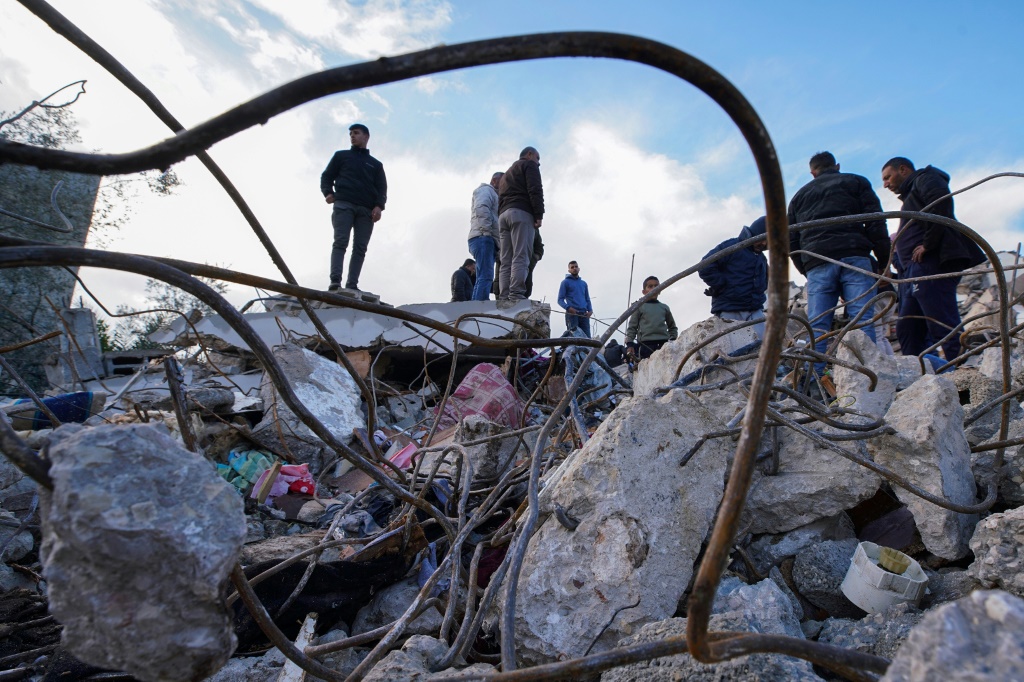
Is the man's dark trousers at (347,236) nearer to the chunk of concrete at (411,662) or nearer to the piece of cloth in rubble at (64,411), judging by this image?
the piece of cloth in rubble at (64,411)

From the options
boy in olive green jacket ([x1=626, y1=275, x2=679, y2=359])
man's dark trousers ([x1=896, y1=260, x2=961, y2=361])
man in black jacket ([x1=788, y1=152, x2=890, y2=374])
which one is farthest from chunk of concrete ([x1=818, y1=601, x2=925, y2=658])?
boy in olive green jacket ([x1=626, y1=275, x2=679, y2=359])

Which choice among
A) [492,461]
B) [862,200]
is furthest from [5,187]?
[862,200]

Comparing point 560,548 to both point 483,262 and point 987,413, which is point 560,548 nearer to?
point 987,413

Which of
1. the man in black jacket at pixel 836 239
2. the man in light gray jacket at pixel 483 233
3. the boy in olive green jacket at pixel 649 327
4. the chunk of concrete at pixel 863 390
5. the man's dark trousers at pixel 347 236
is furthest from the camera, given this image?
the man in light gray jacket at pixel 483 233

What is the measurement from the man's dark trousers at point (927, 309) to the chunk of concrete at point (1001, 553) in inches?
89.2

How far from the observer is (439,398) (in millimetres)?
5062

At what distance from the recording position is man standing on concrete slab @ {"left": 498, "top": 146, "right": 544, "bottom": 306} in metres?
5.70

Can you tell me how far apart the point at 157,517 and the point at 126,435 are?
0.31ft

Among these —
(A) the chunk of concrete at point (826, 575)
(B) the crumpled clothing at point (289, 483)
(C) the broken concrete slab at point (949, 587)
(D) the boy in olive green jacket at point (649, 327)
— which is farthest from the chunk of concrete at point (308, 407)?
(C) the broken concrete slab at point (949, 587)

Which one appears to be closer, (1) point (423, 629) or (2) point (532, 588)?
(2) point (532, 588)

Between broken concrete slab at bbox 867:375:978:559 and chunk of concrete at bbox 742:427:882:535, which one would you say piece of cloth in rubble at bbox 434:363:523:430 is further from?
broken concrete slab at bbox 867:375:978:559

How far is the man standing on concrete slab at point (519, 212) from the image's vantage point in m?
5.70

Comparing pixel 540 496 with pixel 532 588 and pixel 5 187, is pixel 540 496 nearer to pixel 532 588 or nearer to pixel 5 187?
pixel 532 588

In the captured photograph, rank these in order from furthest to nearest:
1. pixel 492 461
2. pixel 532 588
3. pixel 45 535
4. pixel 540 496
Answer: pixel 492 461
pixel 540 496
pixel 532 588
pixel 45 535
